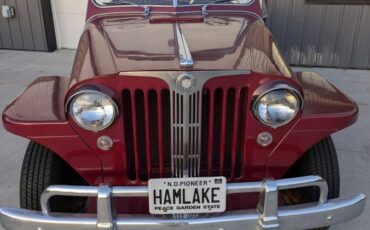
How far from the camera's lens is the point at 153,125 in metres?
1.76

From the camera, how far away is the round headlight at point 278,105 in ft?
5.47

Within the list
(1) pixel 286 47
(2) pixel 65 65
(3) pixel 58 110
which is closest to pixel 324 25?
(1) pixel 286 47

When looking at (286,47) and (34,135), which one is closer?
(34,135)

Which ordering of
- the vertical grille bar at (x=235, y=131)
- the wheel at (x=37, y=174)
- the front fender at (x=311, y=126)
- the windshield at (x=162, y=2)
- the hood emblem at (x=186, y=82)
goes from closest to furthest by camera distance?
the hood emblem at (x=186, y=82)
the vertical grille bar at (x=235, y=131)
the front fender at (x=311, y=126)
the wheel at (x=37, y=174)
the windshield at (x=162, y=2)

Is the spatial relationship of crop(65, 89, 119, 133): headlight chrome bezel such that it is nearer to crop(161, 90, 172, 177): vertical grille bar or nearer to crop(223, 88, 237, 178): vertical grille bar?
crop(161, 90, 172, 177): vertical grille bar

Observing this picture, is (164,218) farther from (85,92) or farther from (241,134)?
(85,92)

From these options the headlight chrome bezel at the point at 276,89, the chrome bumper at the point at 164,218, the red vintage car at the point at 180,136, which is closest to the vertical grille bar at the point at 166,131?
the red vintage car at the point at 180,136

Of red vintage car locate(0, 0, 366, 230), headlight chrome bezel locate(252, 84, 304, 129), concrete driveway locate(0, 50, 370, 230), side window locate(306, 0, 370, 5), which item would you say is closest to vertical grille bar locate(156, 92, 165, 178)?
red vintage car locate(0, 0, 366, 230)

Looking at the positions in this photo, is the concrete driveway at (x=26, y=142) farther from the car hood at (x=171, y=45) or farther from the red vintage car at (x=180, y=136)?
the car hood at (x=171, y=45)

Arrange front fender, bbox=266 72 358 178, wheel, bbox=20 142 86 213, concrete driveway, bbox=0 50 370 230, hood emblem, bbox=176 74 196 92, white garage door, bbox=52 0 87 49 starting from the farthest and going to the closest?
white garage door, bbox=52 0 87 49 < concrete driveway, bbox=0 50 370 230 < wheel, bbox=20 142 86 213 < front fender, bbox=266 72 358 178 < hood emblem, bbox=176 74 196 92

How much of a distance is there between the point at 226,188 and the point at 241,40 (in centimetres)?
81

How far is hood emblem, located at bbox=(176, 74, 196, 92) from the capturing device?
5.18ft

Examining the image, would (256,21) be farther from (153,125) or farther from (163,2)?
(153,125)

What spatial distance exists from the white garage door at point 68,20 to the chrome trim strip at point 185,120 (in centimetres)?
477
